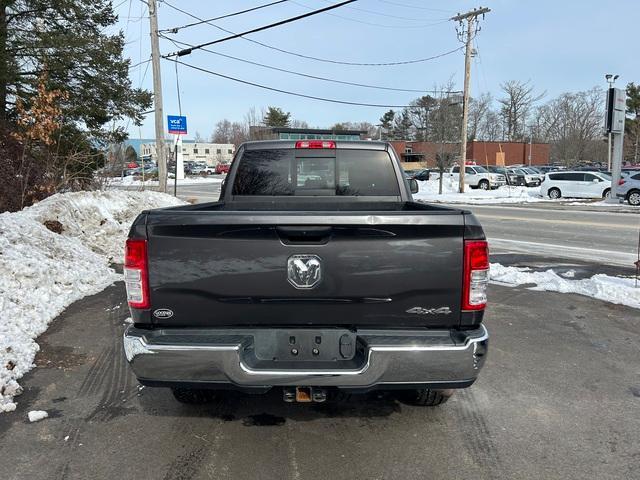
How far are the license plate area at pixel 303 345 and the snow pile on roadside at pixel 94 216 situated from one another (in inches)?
287

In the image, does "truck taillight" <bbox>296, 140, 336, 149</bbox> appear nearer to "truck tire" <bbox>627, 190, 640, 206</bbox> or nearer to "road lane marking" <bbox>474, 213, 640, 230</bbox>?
"road lane marking" <bbox>474, 213, 640, 230</bbox>

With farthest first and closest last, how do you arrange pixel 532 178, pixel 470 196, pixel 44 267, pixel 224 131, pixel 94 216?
pixel 224 131 → pixel 532 178 → pixel 470 196 → pixel 94 216 → pixel 44 267

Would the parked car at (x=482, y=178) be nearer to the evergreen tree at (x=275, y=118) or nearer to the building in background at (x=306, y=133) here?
the building in background at (x=306, y=133)

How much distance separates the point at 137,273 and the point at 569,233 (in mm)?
13899

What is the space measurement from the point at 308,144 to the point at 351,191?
570 millimetres

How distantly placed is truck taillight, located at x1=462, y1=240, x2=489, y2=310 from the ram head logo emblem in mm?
810

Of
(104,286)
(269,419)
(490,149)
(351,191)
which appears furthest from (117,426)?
(490,149)

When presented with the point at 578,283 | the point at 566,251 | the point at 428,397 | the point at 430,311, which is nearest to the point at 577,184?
the point at 566,251

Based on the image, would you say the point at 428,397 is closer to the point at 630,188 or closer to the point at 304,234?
the point at 304,234

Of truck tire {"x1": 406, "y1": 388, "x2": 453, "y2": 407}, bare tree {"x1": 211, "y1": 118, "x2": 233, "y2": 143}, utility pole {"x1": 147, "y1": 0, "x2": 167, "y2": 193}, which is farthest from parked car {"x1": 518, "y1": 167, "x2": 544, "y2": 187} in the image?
bare tree {"x1": 211, "y1": 118, "x2": 233, "y2": 143}

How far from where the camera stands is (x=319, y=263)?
274cm

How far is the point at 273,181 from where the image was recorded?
4488mm

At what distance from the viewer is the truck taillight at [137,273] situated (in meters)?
2.77

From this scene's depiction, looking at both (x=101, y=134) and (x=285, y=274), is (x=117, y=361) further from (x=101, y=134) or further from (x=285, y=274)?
(x=101, y=134)
